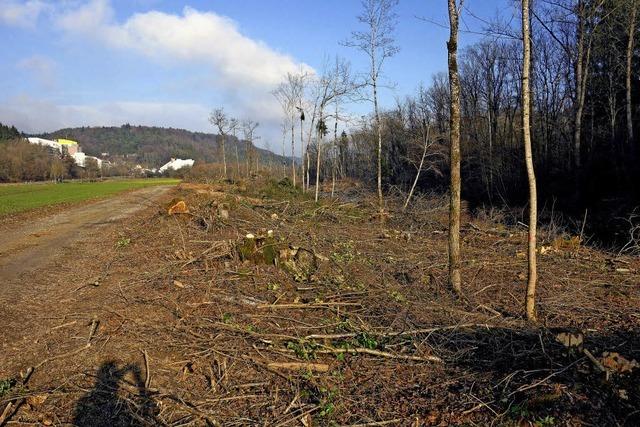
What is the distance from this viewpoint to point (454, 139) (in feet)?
25.8

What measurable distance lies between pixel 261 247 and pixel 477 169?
33775 millimetres

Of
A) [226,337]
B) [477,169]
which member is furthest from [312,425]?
[477,169]

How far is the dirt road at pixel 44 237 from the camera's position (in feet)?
34.4

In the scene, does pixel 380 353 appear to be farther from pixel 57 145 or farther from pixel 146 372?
pixel 57 145

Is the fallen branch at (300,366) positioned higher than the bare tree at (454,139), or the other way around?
the bare tree at (454,139)

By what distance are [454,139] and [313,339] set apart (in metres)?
4.34

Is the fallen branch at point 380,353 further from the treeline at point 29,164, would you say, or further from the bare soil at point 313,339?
the treeline at point 29,164

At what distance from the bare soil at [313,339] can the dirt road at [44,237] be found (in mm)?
540

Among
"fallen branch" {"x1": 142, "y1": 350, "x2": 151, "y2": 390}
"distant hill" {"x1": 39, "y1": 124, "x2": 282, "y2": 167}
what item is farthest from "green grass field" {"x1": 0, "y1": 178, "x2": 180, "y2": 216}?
"distant hill" {"x1": 39, "y1": 124, "x2": 282, "y2": 167}

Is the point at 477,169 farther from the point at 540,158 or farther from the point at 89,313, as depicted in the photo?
the point at 89,313

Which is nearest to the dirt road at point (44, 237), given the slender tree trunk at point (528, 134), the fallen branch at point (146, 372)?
the fallen branch at point (146, 372)

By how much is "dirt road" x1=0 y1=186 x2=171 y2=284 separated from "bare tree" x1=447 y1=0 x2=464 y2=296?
27.4 feet

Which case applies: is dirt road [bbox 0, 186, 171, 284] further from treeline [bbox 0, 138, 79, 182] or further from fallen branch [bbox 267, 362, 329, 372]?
treeline [bbox 0, 138, 79, 182]

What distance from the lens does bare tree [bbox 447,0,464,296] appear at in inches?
303
